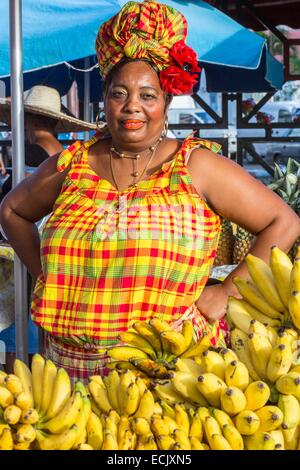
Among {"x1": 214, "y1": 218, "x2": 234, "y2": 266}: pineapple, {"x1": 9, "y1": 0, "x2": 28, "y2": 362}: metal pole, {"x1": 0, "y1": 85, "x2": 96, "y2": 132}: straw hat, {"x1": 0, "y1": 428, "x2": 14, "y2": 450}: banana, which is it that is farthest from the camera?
{"x1": 0, "y1": 85, "x2": 96, "y2": 132}: straw hat

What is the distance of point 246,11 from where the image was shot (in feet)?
37.9

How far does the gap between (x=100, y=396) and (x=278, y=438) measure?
39cm

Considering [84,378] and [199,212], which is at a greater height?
[199,212]

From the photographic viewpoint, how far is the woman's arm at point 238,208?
8.47 ft

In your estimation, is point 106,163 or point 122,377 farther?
point 106,163

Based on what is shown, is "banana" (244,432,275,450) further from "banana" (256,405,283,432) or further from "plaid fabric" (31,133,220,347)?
"plaid fabric" (31,133,220,347)

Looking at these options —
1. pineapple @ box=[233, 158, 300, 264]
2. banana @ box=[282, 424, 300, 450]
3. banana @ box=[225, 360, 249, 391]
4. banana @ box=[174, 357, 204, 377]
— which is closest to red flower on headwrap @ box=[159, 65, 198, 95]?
banana @ box=[174, 357, 204, 377]

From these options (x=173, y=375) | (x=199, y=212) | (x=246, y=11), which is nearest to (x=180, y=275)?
(x=199, y=212)

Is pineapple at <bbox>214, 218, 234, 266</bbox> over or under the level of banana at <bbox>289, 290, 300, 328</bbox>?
under

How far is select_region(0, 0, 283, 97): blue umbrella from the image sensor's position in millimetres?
4949

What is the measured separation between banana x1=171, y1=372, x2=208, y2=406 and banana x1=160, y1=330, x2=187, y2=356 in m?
0.21

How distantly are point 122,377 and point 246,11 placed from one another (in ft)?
35.5

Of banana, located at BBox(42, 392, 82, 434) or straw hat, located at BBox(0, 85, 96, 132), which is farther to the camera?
straw hat, located at BBox(0, 85, 96, 132)
